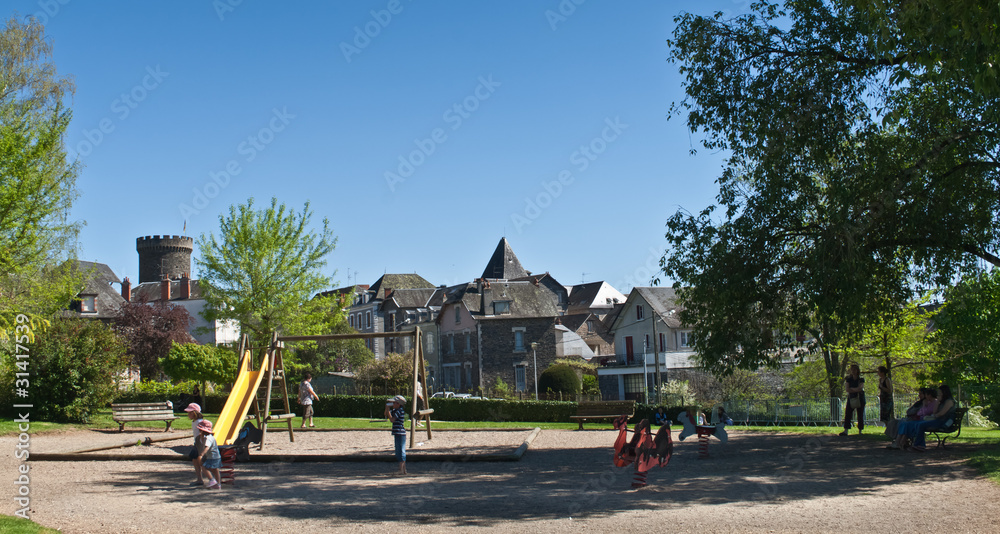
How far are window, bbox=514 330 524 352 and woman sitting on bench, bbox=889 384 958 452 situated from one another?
43.9 m

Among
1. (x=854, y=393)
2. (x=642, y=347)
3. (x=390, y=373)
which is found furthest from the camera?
(x=642, y=347)

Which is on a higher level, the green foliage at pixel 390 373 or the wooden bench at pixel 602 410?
the green foliage at pixel 390 373

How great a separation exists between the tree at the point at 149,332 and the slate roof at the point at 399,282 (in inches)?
1168

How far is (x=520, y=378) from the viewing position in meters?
57.7

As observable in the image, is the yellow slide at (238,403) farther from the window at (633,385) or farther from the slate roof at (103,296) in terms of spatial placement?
the slate roof at (103,296)

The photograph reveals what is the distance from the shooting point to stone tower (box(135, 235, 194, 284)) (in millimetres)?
82375

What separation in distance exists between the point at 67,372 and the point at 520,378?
38.0 m

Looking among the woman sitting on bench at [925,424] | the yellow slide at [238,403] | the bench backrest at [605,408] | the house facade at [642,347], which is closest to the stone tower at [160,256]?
the house facade at [642,347]

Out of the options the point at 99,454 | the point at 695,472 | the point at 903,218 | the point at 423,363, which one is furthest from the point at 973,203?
the point at 99,454

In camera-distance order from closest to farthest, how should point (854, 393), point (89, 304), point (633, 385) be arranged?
point (854, 393) < point (633, 385) < point (89, 304)

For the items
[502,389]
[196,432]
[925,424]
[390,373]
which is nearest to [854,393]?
[925,424]

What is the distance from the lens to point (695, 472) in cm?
1294

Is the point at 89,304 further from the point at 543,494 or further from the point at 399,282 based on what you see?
the point at 543,494

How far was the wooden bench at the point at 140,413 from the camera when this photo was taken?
21797 mm
